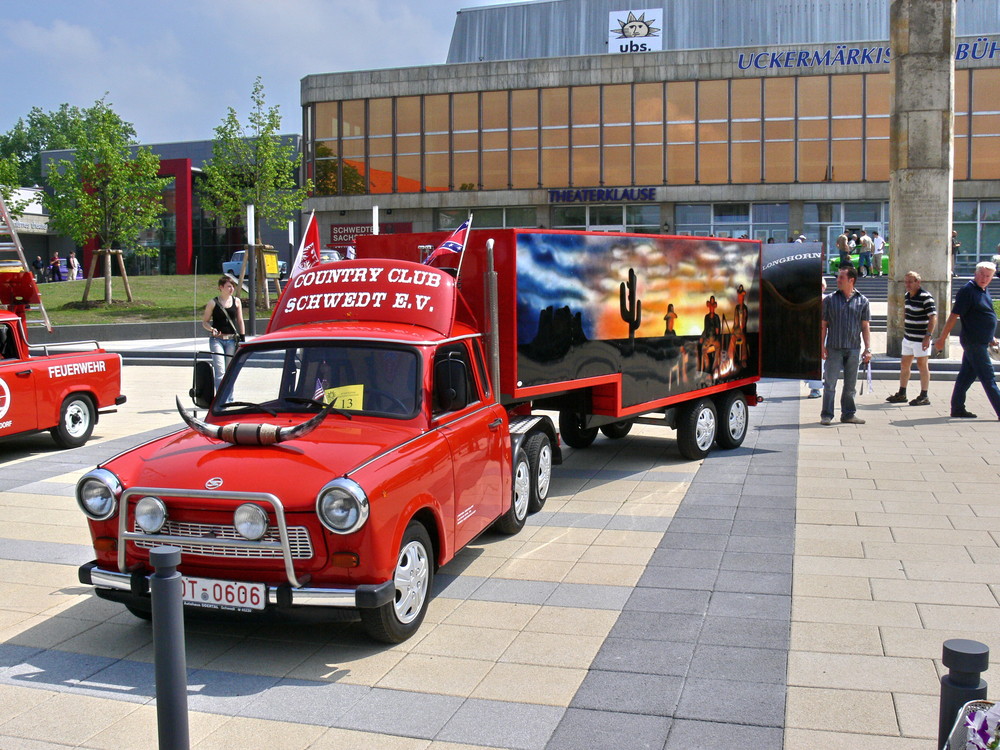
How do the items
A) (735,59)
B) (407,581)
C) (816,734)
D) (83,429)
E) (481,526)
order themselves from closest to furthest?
(816,734) → (407,581) → (481,526) → (83,429) → (735,59)

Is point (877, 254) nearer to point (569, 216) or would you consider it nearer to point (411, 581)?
point (569, 216)

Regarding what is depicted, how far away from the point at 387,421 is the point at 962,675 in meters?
3.68

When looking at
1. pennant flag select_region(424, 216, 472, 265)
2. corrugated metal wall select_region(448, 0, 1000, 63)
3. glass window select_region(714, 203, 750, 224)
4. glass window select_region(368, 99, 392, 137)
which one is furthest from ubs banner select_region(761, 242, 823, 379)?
corrugated metal wall select_region(448, 0, 1000, 63)

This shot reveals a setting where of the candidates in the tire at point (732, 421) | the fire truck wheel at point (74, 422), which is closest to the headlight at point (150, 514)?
the fire truck wheel at point (74, 422)

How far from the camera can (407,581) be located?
5496mm

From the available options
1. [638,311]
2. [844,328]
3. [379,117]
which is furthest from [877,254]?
[638,311]

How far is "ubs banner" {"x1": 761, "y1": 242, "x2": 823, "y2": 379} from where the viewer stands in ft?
39.5

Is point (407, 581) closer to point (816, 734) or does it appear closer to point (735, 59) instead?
point (816, 734)

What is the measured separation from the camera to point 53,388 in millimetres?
11273

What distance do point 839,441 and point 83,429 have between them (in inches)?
358

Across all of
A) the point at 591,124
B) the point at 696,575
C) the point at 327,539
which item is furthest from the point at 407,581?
the point at 591,124

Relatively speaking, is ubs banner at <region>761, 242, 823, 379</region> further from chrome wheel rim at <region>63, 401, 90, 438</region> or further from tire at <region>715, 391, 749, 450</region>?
chrome wheel rim at <region>63, 401, 90, 438</region>

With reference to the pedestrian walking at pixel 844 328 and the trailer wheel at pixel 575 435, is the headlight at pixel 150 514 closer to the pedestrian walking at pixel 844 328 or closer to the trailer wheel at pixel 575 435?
the trailer wheel at pixel 575 435

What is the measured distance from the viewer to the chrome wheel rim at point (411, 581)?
Result: 17.8 feet
